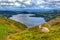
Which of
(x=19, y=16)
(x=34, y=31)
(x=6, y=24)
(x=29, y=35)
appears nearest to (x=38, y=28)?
(x=34, y=31)

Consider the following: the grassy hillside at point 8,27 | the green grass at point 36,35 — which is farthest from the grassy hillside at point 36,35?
the grassy hillside at point 8,27

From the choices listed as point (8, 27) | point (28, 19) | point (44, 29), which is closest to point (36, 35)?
point (44, 29)

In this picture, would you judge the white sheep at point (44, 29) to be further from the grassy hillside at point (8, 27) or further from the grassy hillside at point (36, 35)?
the grassy hillside at point (8, 27)

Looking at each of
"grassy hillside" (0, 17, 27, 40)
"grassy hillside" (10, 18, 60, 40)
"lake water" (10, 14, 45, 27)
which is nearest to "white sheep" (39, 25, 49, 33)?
"grassy hillside" (10, 18, 60, 40)

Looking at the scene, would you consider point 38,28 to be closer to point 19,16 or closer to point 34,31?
point 34,31

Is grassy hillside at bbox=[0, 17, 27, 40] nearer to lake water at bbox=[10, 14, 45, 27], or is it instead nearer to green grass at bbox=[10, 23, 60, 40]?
lake water at bbox=[10, 14, 45, 27]

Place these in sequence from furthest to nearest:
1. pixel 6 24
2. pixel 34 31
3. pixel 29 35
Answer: pixel 6 24, pixel 34 31, pixel 29 35
